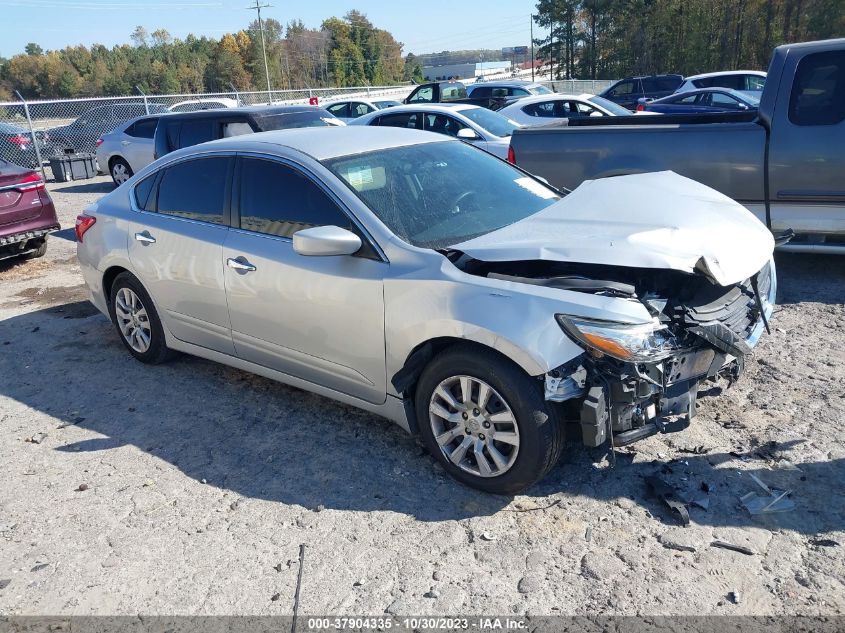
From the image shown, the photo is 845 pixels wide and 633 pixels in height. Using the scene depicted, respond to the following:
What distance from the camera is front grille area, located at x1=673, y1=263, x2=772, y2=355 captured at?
3.47m

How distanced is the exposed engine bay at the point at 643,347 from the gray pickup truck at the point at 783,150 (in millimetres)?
2812

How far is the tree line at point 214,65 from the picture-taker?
275 feet

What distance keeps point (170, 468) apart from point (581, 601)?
8.00ft

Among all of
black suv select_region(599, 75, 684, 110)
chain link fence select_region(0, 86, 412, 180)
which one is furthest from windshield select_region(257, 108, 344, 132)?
black suv select_region(599, 75, 684, 110)

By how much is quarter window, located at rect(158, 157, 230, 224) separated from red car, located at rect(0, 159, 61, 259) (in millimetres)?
4700

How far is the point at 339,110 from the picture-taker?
21359 mm

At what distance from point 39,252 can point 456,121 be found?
21.7ft

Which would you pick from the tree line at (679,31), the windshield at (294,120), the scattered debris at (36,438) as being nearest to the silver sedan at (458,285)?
the scattered debris at (36,438)

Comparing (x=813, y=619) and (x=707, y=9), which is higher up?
(x=707, y=9)

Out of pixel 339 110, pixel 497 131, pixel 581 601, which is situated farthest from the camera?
pixel 339 110

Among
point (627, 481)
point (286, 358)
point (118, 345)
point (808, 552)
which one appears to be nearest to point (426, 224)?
point (286, 358)

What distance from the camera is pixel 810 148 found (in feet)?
20.3

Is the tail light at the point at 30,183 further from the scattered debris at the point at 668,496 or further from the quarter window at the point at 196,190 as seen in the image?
the scattered debris at the point at 668,496

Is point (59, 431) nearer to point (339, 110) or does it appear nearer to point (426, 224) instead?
point (426, 224)
